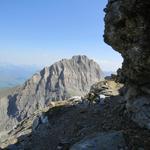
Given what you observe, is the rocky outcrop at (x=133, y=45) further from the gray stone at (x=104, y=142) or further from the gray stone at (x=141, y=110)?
the gray stone at (x=104, y=142)

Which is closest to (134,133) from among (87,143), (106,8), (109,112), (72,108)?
(87,143)

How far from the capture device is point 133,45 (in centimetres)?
2225

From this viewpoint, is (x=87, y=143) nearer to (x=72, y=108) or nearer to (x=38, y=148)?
(x=38, y=148)

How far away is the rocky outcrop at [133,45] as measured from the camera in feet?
69.9

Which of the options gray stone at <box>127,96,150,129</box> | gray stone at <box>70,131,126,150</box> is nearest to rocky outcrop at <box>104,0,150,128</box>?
gray stone at <box>127,96,150,129</box>

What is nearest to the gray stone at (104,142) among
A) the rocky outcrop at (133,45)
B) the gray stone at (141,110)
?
the gray stone at (141,110)

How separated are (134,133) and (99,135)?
246 centimetres

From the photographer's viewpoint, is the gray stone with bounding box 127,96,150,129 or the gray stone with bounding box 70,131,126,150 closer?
the gray stone with bounding box 70,131,126,150

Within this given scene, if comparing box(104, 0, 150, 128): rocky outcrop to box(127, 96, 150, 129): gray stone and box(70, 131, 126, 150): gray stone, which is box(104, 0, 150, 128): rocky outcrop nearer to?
box(127, 96, 150, 129): gray stone

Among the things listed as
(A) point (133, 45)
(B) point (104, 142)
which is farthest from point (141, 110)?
(A) point (133, 45)

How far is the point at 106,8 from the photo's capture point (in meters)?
24.6

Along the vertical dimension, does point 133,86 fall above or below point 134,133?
above

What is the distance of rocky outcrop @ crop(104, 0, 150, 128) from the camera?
2130cm

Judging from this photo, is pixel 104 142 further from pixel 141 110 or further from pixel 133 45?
pixel 133 45
